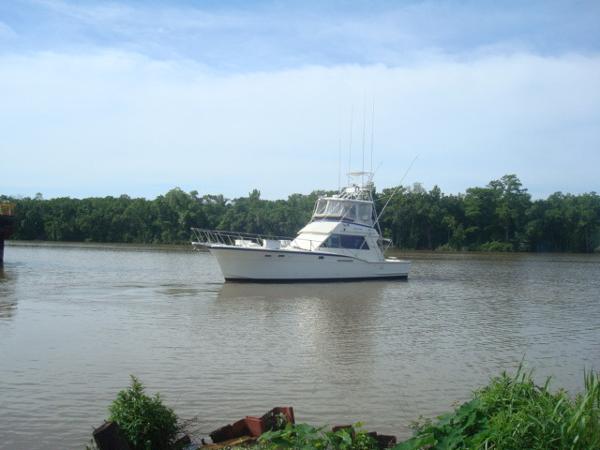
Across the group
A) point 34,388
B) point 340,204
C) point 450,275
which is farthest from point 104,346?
point 450,275

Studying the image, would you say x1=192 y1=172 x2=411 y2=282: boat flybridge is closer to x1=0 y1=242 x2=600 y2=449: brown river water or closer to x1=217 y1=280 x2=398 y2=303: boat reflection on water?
x1=217 y1=280 x2=398 y2=303: boat reflection on water

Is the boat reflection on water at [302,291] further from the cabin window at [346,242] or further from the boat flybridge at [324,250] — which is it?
the cabin window at [346,242]

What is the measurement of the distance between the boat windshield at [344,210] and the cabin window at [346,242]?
99cm

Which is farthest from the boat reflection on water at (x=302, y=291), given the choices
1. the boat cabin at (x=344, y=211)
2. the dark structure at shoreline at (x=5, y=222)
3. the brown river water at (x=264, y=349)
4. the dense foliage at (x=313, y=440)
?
the dense foliage at (x=313, y=440)

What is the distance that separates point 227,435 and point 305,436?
111cm

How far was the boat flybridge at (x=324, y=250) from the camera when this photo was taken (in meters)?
28.0

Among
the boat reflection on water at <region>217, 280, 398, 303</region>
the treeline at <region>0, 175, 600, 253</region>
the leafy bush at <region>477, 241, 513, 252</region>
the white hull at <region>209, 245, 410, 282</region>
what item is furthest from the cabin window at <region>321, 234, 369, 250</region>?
the leafy bush at <region>477, 241, 513, 252</region>

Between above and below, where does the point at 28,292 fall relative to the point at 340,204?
below

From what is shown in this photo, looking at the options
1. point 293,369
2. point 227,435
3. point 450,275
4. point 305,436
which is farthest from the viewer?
point 450,275

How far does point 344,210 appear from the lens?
3173 centimetres

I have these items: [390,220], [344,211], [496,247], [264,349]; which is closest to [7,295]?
[264,349]

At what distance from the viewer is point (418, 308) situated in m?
21.6

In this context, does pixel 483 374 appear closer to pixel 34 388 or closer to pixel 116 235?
pixel 34 388

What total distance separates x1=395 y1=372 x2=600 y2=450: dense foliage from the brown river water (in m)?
1.90
